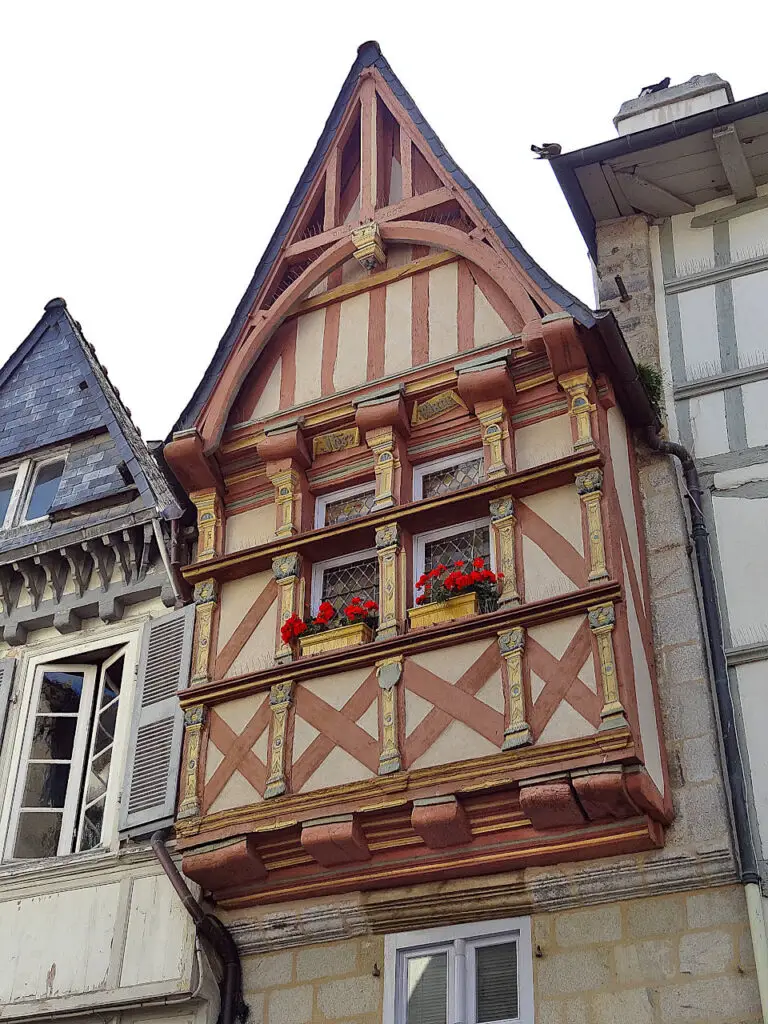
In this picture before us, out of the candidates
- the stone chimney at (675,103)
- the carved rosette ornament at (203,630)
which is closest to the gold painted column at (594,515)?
the carved rosette ornament at (203,630)

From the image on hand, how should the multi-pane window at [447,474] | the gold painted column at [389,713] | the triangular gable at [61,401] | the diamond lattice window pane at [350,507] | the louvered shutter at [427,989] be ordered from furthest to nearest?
the triangular gable at [61,401], the diamond lattice window pane at [350,507], the multi-pane window at [447,474], the gold painted column at [389,713], the louvered shutter at [427,989]

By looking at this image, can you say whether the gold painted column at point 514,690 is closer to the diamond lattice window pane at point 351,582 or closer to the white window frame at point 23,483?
the diamond lattice window pane at point 351,582

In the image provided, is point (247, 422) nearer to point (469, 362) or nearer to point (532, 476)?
point (469, 362)

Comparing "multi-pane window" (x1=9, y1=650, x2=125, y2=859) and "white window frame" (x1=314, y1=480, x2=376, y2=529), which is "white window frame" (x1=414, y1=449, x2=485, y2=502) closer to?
"white window frame" (x1=314, y1=480, x2=376, y2=529)

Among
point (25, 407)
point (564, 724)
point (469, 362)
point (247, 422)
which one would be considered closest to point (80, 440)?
point (25, 407)

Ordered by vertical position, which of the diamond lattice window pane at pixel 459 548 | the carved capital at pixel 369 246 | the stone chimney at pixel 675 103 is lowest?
the diamond lattice window pane at pixel 459 548

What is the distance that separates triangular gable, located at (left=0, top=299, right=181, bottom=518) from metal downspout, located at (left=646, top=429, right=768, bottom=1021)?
14.1ft

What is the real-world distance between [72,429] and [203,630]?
3.71 m

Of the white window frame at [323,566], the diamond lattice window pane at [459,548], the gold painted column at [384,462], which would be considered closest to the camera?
the diamond lattice window pane at [459,548]

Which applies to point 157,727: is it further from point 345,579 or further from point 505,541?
point 505,541

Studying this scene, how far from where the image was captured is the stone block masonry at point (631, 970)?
25.9 feet

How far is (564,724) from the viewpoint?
27.9ft

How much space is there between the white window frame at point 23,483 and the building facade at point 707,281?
5.19 meters

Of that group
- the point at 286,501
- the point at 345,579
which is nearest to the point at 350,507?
the point at 286,501
